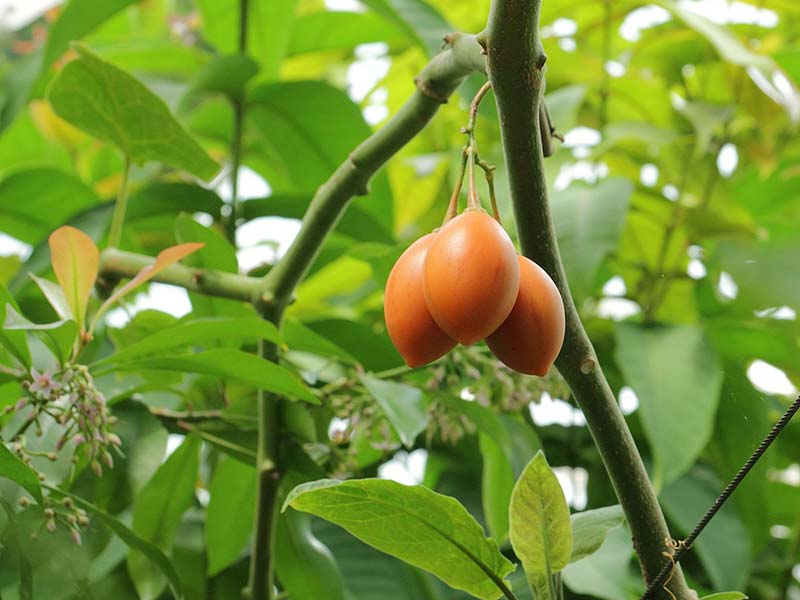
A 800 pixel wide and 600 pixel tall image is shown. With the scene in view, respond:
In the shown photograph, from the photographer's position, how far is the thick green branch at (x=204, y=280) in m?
0.42

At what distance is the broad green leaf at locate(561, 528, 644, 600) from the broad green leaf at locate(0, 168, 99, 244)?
15.0 inches

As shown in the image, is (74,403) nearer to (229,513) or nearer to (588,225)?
(229,513)

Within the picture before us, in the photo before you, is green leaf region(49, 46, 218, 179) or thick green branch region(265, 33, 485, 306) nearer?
thick green branch region(265, 33, 485, 306)

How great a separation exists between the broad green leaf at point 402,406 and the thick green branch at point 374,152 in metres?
0.05

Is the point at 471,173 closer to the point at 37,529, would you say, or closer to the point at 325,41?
the point at 37,529

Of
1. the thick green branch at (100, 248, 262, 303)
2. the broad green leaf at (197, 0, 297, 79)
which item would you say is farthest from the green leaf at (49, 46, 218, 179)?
the broad green leaf at (197, 0, 297, 79)

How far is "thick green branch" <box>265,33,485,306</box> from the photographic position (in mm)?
Result: 317

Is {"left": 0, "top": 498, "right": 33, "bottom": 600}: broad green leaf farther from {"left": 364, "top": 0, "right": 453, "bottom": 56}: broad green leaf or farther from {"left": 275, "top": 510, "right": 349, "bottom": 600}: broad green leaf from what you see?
{"left": 364, "top": 0, "right": 453, "bottom": 56}: broad green leaf

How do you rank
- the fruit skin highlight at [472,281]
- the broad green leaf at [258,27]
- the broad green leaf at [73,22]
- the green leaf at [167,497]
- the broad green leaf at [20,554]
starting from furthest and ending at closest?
the broad green leaf at [258,27] < the broad green leaf at [73,22] < the green leaf at [167,497] < the broad green leaf at [20,554] < the fruit skin highlight at [472,281]

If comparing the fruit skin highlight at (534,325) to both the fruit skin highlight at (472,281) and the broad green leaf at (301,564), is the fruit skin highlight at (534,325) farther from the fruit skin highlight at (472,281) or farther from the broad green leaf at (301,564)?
the broad green leaf at (301,564)

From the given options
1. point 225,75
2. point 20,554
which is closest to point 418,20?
point 225,75

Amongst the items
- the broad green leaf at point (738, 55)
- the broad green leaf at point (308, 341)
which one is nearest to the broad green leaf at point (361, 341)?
the broad green leaf at point (308, 341)

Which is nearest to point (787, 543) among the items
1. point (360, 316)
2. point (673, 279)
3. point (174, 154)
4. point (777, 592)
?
point (777, 592)

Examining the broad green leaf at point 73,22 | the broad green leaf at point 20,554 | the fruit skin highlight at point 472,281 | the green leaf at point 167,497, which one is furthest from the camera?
the broad green leaf at point 73,22
